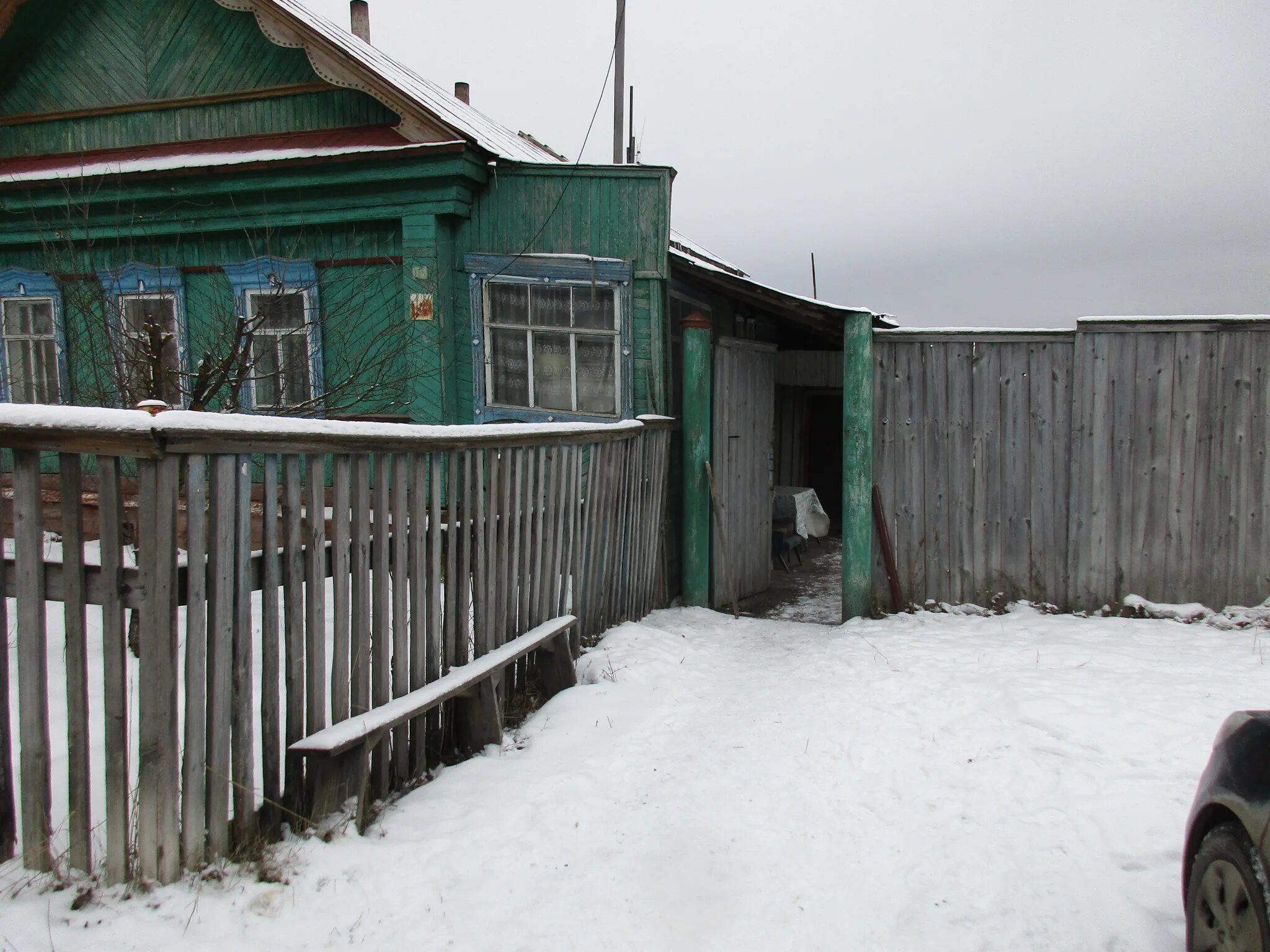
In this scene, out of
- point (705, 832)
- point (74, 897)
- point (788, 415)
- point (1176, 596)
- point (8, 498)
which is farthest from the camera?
Result: point (788, 415)

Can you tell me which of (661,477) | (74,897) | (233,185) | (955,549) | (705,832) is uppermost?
(233,185)

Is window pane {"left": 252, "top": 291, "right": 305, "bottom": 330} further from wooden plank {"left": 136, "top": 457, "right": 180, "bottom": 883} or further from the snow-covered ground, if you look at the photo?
wooden plank {"left": 136, "top": 457, "right": 180, "bottom": 883}

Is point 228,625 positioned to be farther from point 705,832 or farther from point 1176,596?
point 1176,596

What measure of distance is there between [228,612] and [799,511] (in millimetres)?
7983

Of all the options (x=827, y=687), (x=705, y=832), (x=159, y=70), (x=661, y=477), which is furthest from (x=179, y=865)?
(x=159, y=70)

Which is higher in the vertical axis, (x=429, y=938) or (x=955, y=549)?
(x=955, y=549)

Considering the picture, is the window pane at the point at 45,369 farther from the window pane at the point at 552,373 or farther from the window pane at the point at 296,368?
the window pane at the point at 552,373

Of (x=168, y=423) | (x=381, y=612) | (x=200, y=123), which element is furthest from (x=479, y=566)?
(x=200, y=123)

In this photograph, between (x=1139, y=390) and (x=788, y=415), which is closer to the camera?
(x=1139, y=390)

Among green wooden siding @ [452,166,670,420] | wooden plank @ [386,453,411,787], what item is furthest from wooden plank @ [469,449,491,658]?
green wooden siding @ [452,166,670,420]

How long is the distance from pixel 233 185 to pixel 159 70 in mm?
2262

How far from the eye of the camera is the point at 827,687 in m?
5.03

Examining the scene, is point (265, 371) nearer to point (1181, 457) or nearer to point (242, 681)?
point (242, 681)

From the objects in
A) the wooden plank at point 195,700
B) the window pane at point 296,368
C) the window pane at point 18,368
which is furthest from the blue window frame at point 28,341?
the wooden plank at point 195,700
